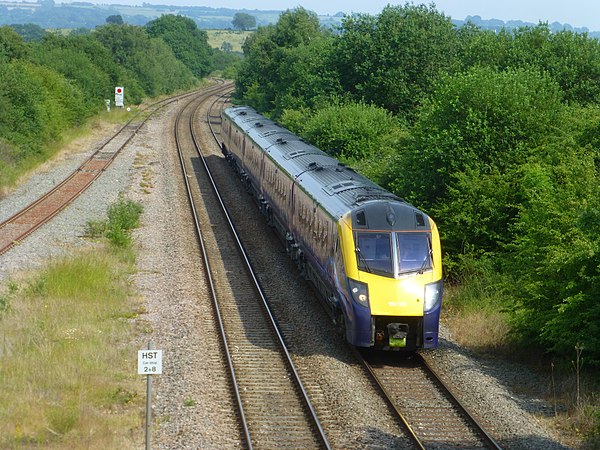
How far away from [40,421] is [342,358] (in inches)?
243

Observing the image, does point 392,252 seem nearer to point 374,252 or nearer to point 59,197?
point 374,252

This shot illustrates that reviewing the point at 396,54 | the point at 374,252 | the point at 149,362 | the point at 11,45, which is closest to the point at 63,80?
the point at 11,45

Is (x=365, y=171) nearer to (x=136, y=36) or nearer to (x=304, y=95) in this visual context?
(x=304, y=95)

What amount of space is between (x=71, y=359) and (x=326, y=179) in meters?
8.23

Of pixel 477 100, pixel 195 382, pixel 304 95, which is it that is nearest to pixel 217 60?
pixel 304 95

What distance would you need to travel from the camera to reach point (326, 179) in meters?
21.2

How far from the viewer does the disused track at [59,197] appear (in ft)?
88.7

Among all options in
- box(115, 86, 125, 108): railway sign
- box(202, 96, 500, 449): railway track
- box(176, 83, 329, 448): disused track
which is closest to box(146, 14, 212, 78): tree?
box(115, 86, 125, 108): railway sign

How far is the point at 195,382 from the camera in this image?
1502 cm

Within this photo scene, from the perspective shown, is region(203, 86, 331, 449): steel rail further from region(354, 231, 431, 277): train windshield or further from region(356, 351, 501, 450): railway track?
region(354, 231, 431, 277): train windshield

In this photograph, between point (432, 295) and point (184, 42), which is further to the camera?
point (184, 42)

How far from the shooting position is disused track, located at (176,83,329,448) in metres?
13.2

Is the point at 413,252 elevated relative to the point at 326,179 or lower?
lower

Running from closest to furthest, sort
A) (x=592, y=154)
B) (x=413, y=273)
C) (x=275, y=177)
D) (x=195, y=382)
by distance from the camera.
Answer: (x=195, y=382), (x=413, y=273), (x=592, y=154), (x=275, y=177)
